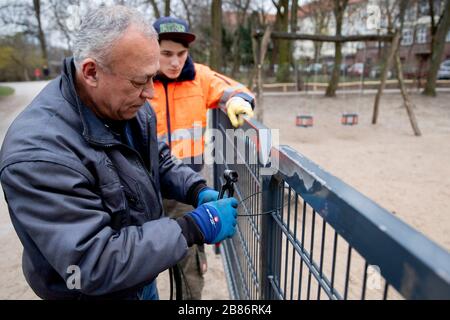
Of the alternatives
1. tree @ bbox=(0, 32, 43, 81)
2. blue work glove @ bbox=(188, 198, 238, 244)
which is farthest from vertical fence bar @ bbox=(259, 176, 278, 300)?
tree @ bbox=(0, 32, 43, 81)

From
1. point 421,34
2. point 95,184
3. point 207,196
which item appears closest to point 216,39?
point 207,196

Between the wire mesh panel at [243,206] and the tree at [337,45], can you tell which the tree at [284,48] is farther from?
the wire mesh panel at [243,206]

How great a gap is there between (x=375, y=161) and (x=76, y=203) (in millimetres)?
6933

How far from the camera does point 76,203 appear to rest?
1.11 meters

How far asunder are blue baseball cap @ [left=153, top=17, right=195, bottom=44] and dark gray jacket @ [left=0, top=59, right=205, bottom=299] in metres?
1.23

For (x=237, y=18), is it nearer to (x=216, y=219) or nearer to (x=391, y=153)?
(x=391, y=153)

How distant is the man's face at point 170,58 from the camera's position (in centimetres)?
253

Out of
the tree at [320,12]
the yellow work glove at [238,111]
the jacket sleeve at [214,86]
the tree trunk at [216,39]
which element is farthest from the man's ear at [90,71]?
the tree at [320,12]

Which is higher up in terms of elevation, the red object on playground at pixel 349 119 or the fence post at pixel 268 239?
the fence post at pixel 268 239

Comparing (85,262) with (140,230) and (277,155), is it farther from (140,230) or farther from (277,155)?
(277,155)

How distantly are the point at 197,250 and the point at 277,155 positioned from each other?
5.60ft

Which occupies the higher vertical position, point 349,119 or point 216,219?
point 216,219

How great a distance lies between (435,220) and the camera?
449 centimetres

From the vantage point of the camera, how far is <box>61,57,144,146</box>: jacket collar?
127cm
